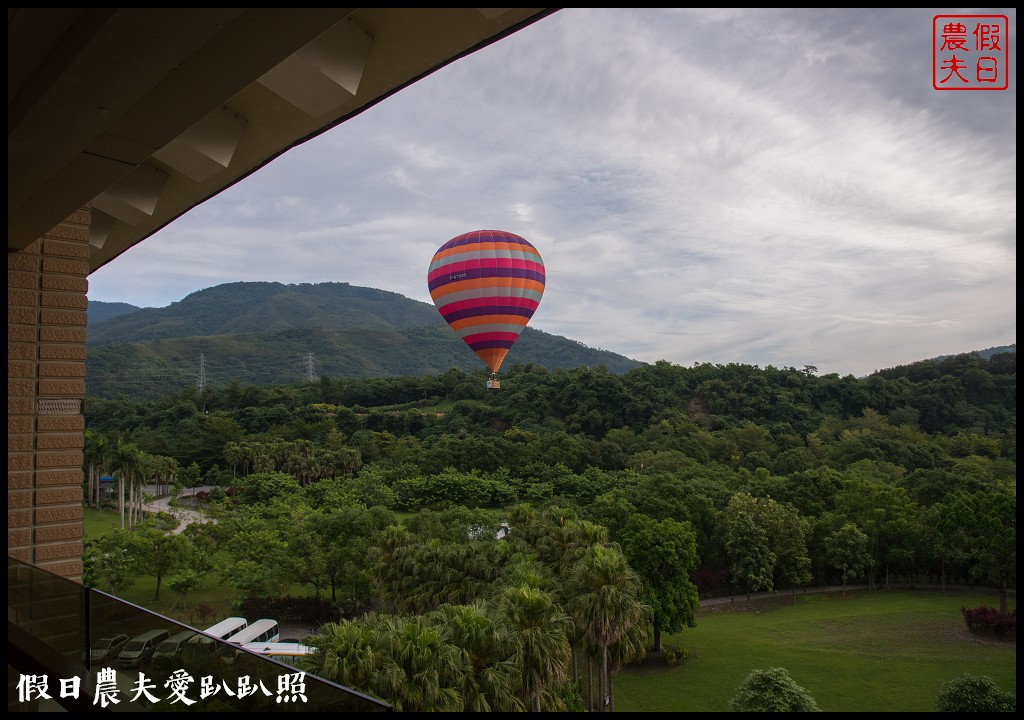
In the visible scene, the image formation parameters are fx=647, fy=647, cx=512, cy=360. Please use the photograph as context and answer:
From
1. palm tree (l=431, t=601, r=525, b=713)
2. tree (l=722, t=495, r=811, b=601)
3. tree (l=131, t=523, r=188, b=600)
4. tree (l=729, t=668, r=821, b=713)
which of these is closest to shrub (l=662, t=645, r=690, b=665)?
tree (l=729, t=668, r=821, b=713)

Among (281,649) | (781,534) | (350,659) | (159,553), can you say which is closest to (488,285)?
(281,649)

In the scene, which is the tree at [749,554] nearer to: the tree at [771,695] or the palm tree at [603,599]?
the tree at [771,695]

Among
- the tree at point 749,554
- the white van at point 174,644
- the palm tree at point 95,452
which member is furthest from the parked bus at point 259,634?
the palm tree at point 95,452

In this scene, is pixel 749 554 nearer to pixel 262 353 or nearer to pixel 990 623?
pixel 990 623

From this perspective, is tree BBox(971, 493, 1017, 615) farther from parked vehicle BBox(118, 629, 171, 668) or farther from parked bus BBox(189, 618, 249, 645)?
parked vehicle BBox(118, 629, 171, 668)

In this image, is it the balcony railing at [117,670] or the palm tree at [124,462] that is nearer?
the balcony railing at [117,670]
